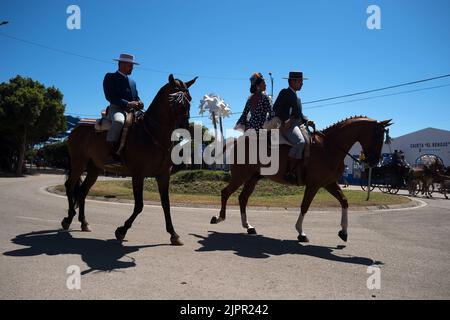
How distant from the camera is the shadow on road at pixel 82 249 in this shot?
4.98 meters

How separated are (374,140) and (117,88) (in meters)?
5.05

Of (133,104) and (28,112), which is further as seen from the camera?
(28,112)

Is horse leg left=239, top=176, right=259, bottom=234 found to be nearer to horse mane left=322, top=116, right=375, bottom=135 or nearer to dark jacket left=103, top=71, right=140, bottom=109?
horse mane left=322, top=116, right=375, bottom=135

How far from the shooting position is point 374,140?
6.89 meters

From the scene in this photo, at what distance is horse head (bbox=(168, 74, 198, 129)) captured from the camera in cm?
612

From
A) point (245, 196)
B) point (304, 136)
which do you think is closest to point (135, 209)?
point (245, 196)

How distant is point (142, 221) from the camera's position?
8969mm

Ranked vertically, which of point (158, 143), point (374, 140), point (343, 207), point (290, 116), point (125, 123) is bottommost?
point (343, 207)

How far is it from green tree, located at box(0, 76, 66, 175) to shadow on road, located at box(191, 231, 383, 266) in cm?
3548

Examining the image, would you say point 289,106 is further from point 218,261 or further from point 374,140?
point 218,261

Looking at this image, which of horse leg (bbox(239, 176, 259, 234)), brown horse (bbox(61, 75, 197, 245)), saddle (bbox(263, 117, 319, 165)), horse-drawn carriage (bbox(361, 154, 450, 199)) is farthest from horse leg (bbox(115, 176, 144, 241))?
horse-drawn carriage (bbox(361, 154, 450, 199))

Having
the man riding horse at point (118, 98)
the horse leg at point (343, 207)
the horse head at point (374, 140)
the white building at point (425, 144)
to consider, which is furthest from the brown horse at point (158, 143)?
the white building at point (425, 144)

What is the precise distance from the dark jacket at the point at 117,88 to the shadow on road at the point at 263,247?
3.07 m

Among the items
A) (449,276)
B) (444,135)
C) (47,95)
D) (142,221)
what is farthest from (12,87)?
(444,135)
